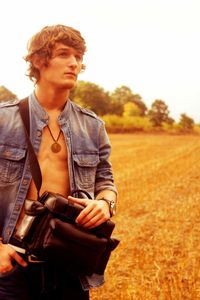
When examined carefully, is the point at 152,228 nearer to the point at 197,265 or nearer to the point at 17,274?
the point at 197,265

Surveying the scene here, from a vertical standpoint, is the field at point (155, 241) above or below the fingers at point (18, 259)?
below

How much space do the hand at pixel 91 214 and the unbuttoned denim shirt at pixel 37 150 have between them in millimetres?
220

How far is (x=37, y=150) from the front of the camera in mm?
2494

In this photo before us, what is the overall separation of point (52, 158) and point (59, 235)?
0.47m

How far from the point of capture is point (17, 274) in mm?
2371

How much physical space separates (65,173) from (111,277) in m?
2.94

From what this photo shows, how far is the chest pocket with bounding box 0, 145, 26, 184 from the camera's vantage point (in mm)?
2438

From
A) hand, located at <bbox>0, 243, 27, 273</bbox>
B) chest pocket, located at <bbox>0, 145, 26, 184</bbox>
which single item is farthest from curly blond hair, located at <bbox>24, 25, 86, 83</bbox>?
hand, located at <bbox>0, 243, 27, 273</bbox>

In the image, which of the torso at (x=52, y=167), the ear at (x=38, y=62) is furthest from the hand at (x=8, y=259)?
the ear at (x=38, y=62)

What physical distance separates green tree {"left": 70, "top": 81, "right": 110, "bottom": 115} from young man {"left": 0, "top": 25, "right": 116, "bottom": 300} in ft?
163

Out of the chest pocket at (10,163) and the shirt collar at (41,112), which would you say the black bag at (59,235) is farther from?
the shirt collar at (41,112)

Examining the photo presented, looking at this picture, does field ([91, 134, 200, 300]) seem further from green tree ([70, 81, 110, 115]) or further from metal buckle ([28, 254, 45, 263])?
green tree ([70, 81, 110, 115])

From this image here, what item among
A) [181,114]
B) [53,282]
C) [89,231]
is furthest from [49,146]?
[181,114]

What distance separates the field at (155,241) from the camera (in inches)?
192
